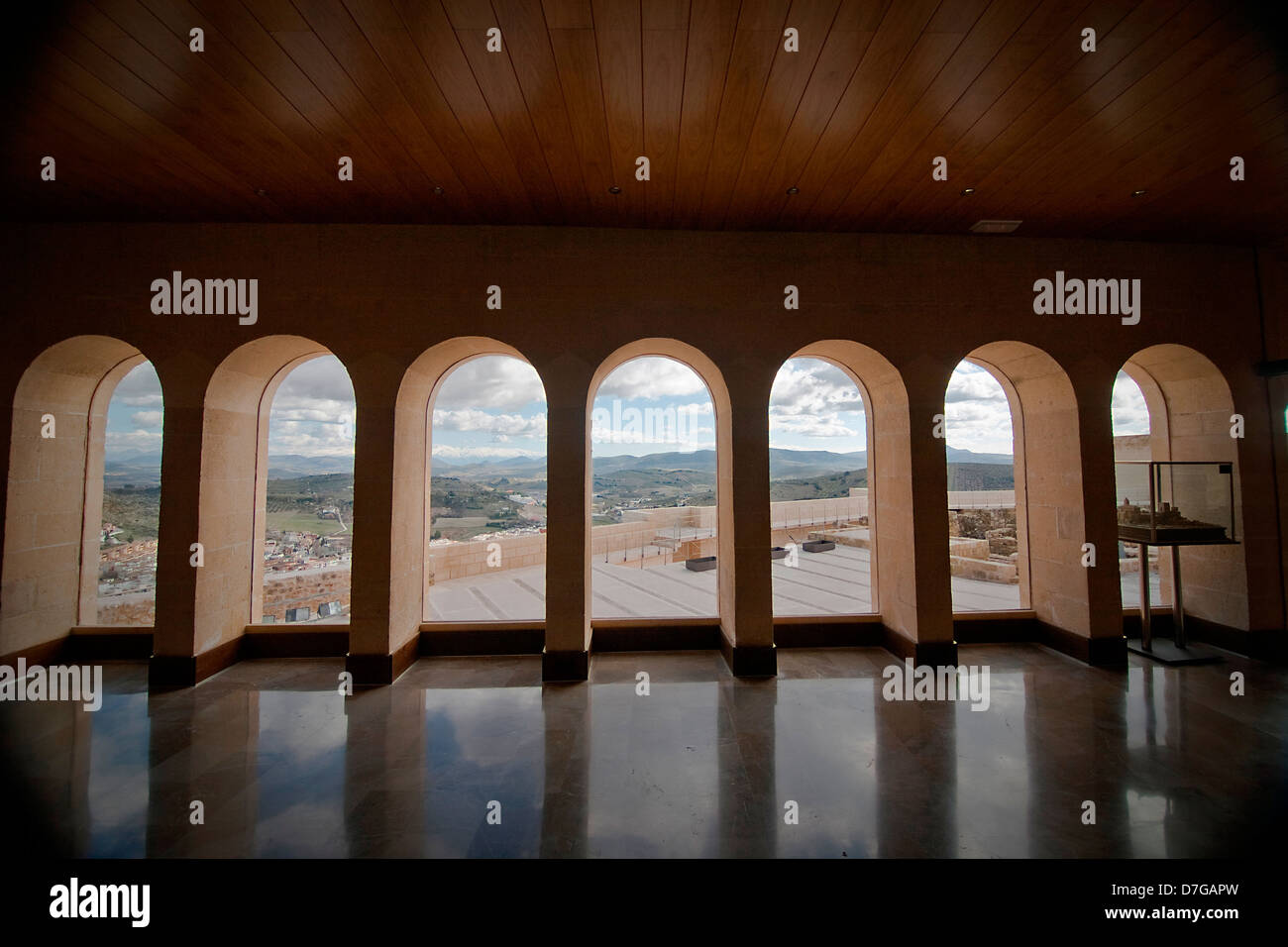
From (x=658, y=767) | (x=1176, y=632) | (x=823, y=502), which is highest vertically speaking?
(x=823, y=502)

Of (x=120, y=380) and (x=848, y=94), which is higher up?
(x=848, y=94)

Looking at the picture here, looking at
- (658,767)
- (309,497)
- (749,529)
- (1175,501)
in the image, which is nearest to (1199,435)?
(1175,501)

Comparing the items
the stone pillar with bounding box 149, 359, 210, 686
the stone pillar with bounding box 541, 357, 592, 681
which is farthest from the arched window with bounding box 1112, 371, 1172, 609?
the stone pillar with bounding box 149, 359, 210, 686

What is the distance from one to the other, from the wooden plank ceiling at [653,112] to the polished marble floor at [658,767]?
4023 mm

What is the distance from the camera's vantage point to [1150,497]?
4953 millimetres

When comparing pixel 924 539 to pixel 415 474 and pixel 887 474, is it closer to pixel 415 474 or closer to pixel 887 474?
pixel 887 474

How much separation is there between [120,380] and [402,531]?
138 inches

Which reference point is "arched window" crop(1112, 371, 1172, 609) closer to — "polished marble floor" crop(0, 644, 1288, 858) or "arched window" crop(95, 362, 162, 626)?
"polished marble floor" crop(0, 644, 1288, 858)

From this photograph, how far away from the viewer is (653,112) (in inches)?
131

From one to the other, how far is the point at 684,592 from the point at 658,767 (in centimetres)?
255
